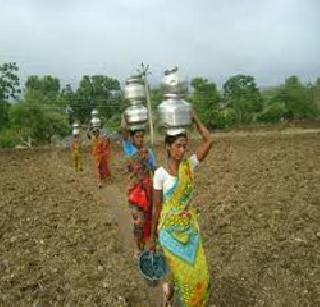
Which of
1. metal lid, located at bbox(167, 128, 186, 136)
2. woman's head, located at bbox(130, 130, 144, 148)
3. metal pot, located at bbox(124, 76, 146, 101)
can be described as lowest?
woman's head, located at bbox(130, 130, 144, 148)

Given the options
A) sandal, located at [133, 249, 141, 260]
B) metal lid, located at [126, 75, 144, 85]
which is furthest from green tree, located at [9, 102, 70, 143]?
metal lid, located at [126, 75, 144, 85]

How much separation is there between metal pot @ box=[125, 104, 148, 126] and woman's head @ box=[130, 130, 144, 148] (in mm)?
197

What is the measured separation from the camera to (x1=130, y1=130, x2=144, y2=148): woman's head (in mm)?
5816

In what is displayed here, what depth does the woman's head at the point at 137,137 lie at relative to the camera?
5.82 metres

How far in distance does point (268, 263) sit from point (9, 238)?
394 cm

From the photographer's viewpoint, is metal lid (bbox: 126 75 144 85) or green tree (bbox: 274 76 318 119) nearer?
metal lid (bbox: 126 75 144 85)

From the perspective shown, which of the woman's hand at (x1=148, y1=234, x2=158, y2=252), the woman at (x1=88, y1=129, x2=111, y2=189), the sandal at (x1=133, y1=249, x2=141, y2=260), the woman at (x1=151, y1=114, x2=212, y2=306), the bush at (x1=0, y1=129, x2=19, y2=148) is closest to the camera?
the woman at (x1=151, y1=114, x2=212, y2=306)

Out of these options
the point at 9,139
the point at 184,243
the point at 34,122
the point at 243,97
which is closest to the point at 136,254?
the point at 184,243

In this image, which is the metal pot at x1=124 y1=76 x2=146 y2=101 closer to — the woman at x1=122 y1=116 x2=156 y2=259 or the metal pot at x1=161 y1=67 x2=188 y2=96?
the woman at x1=122 y1=116 x2=156 y2=259

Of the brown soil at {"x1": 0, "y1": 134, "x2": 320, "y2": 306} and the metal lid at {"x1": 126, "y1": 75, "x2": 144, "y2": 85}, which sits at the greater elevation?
the metal lid at {"x1": 126, "y1": 75, "x2": 144, "y2": 85}

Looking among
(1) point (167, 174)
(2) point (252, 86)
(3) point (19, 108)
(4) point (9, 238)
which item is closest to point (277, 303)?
(1) point (167, 174)

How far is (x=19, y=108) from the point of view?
4050 centimetres

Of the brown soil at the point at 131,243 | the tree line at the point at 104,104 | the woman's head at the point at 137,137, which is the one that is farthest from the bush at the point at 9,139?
the woman's head at the point at 137,137

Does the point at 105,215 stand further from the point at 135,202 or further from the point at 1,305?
the point at 1,305
